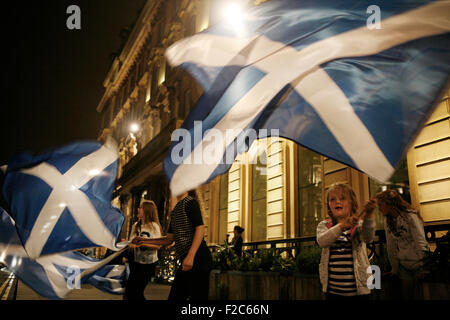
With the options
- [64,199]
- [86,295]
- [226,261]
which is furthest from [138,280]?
[86,295]

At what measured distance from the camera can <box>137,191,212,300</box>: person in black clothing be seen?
396 centimetres

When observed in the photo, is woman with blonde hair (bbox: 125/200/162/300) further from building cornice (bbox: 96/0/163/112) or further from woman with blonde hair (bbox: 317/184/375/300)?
building cornice (bbox: 96/0/163/112)

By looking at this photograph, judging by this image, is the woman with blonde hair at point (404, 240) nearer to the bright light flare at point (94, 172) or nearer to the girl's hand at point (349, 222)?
the girl's hand at point (349, 222)

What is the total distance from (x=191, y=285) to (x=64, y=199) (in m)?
2.35

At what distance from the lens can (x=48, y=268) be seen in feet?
16.7

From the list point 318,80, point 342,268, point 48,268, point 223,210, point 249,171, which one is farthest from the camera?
point 223,210

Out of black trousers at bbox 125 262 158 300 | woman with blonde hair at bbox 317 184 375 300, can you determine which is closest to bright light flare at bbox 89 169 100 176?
black trousers at bbox 125 262 158 300

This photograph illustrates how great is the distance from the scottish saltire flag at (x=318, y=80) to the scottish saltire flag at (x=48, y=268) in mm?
2189

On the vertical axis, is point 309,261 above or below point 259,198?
below

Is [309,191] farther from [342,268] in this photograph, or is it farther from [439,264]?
[342,268]

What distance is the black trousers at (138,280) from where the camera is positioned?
17.3ft

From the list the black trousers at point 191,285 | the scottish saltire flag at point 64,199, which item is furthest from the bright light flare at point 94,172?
the black trousers at point 191,285

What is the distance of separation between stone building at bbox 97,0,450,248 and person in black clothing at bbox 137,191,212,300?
0.40 metres

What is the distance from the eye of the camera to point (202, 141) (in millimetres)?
3980
